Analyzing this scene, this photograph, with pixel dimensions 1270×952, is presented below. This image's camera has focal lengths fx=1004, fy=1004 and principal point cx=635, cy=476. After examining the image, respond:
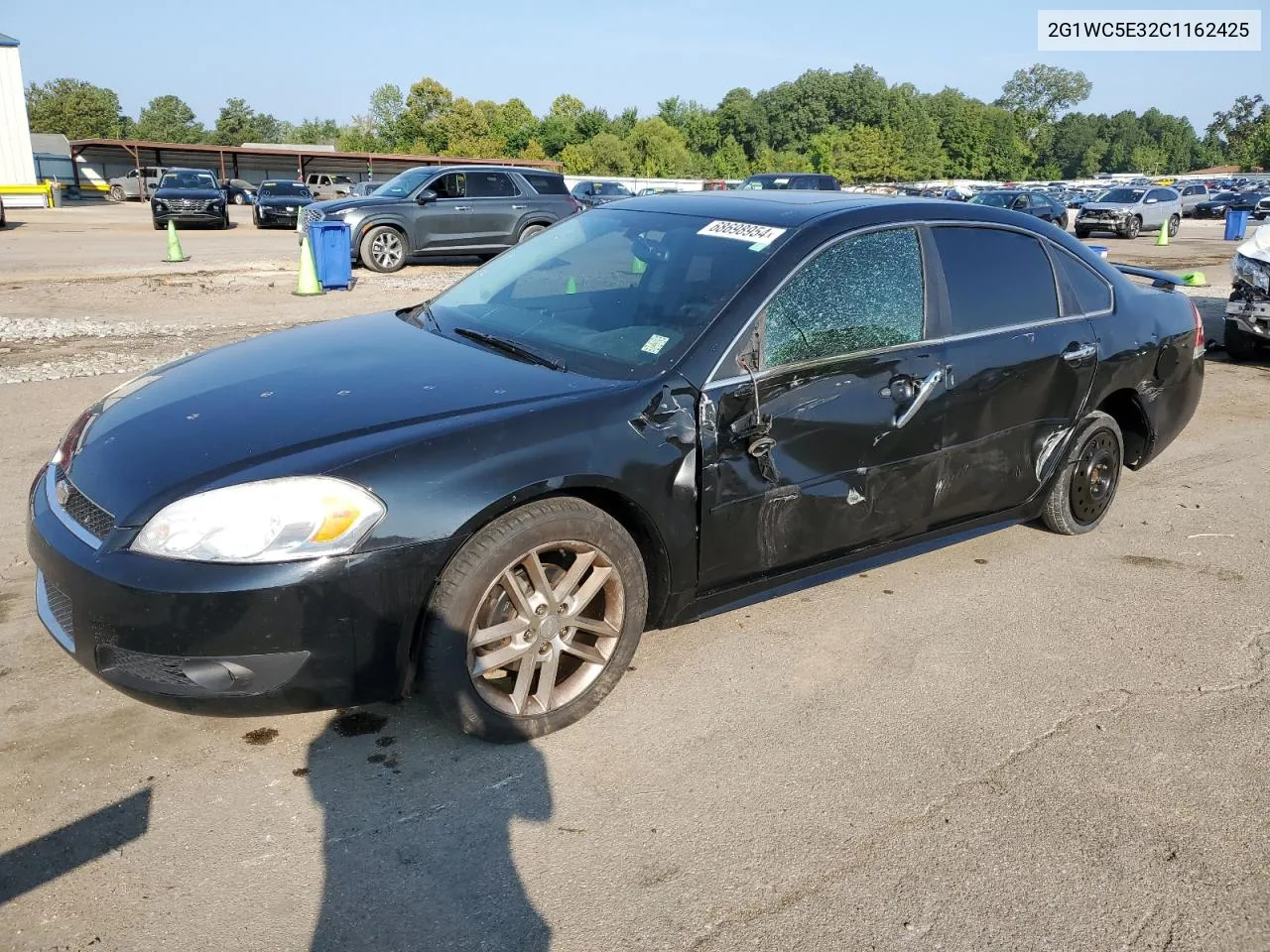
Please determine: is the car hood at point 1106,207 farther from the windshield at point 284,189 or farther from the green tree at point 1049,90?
the green tree at point 1049,90

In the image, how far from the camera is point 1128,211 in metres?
29.8

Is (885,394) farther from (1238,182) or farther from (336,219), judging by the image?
(1238,182)

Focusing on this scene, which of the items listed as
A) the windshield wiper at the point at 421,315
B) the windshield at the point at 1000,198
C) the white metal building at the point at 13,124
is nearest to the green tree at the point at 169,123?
the white metal building at the point at 13,124

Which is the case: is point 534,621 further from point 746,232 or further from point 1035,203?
point 1035,203

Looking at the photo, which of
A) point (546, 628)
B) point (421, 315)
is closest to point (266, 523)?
point (546, 628)

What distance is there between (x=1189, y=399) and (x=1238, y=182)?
75.8m

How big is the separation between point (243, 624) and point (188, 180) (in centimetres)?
3062

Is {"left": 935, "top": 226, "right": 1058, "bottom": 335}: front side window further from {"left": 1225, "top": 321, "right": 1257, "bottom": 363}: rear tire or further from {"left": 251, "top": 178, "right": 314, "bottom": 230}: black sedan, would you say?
{"left": 251, "top": 178, "right": 314, "bottom": 230}: black sedan

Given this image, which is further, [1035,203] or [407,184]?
[1035,203]

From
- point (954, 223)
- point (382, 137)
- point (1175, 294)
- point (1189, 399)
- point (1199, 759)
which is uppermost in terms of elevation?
point (382, 137)

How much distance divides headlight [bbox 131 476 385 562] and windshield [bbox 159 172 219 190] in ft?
96.6

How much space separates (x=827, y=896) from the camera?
2461 mm

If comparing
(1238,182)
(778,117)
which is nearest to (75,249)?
(1238,182)

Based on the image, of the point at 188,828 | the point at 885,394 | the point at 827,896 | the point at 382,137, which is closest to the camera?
the point at 827,896
